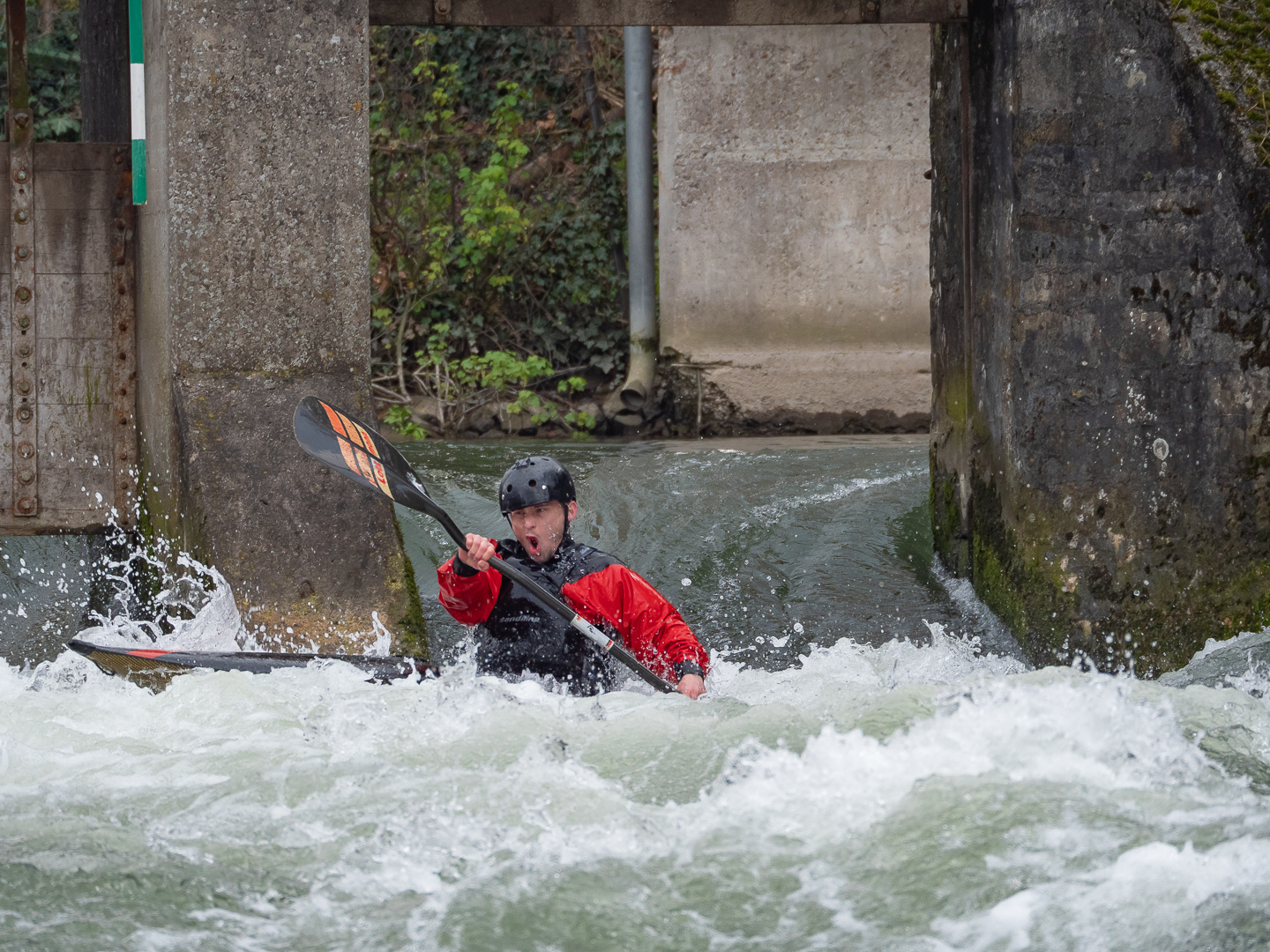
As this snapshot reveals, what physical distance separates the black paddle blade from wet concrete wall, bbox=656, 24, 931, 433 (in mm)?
5227

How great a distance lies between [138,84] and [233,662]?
2.29 metres

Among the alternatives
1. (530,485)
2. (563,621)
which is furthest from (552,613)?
(530,485)

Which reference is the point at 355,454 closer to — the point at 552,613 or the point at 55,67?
the point at 552,613

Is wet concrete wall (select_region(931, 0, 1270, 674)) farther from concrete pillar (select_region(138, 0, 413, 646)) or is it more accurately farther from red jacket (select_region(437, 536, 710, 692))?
concrete pillar (select_region(138, 0, 413, 646))

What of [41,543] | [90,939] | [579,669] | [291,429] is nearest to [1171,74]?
[579,669]

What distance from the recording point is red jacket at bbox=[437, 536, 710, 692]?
14.2 ft

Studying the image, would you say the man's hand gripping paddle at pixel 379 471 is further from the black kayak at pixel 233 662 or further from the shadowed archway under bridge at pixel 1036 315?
the black kayak at pixel 233 662

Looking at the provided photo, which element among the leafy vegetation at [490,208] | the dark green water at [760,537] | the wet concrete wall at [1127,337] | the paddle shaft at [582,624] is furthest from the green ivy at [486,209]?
the paddle shaft at [582,624]

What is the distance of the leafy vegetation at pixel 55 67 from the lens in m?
13.0

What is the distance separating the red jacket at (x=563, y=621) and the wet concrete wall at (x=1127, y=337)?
1.62 m

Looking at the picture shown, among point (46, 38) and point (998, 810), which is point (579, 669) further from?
point (46, 38)

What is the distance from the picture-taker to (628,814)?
324 cm

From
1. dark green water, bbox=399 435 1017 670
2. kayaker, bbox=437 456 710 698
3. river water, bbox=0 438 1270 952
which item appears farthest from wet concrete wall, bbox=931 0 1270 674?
kayaker, bbox=437 456 710 698

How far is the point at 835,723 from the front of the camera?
3.66 metres
